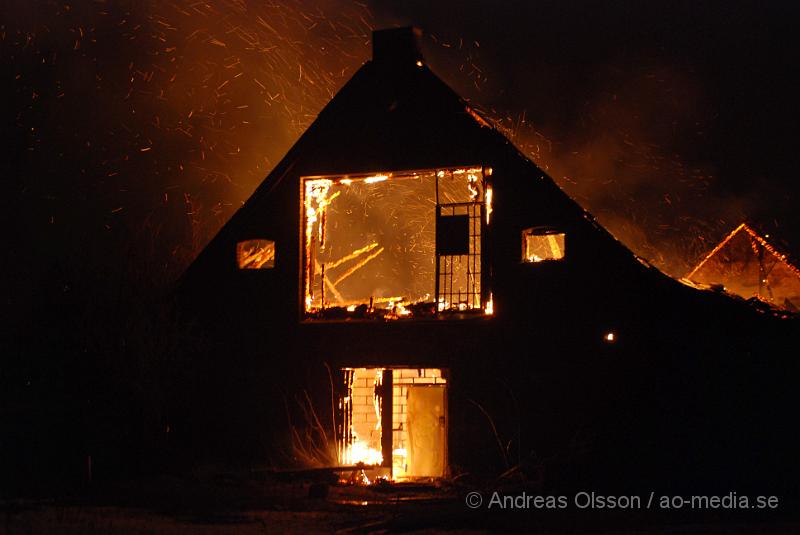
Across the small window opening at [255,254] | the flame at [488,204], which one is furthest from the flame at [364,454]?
the flame at [488,204]

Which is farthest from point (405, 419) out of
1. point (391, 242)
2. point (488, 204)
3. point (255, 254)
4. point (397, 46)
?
point (391, 242)

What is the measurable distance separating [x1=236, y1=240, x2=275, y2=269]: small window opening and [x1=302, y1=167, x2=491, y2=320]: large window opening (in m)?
0.99

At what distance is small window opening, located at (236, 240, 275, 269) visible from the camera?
21203mm

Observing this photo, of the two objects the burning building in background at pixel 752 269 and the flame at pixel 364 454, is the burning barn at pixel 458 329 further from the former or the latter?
the burning building in background at pixel 752 269

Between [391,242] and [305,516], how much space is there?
53.7 feet

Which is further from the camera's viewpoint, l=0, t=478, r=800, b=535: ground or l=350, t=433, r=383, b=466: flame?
l=350, t=433, r=383, b=466: flame

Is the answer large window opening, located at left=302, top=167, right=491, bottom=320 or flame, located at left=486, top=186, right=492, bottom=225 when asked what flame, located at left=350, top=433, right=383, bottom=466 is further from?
flame, located at left=486, top=186, right=492, bottom=225

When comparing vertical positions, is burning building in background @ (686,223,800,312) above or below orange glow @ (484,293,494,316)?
above

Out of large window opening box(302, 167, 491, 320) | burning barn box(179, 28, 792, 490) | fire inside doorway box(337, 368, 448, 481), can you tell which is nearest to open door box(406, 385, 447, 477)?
fire inside doorway box(337, 368, 448, 481)

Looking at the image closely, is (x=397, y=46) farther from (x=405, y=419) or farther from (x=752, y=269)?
(x=752, y=269)

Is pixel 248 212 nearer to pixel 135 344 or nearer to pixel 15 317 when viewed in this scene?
pixel 135 344

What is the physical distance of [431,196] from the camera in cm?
2734

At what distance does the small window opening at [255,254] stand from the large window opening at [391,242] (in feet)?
3.25

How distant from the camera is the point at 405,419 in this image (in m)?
23.2
